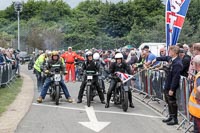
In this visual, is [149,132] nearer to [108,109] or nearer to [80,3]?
[108,109]

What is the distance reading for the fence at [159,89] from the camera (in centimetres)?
1039

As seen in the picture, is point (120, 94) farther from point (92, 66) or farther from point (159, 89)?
point (92, 66)

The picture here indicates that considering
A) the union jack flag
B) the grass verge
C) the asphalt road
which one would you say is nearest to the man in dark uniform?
the asphalt road

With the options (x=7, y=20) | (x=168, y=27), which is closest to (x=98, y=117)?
(x=168, y=27)

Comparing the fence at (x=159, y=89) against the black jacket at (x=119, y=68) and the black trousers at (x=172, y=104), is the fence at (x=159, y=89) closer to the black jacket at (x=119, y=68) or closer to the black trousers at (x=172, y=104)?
the black trousers at (x=172, y=104)

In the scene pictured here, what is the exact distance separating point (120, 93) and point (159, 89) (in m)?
1.40

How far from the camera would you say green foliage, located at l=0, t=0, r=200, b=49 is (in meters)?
58.4

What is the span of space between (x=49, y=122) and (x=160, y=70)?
→ 417cm

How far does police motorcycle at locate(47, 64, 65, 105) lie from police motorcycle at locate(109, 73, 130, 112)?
70.5 inches

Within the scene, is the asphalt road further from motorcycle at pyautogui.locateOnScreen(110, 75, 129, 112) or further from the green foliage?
the green foliage

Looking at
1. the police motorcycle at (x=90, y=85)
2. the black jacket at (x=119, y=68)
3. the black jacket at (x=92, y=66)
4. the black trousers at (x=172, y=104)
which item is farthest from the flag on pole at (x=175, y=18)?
the black trousers at (x=172, y=104)

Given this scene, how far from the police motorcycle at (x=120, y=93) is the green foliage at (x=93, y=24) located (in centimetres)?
3780

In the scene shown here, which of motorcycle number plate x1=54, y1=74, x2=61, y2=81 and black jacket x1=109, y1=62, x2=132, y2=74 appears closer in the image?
black jacket x1=109, y1=62, x2=132, y2=74

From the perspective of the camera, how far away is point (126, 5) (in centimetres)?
7500
